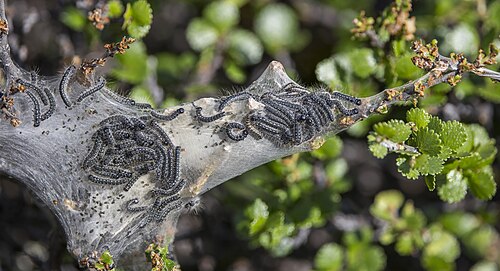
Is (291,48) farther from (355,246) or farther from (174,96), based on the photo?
(355,246)

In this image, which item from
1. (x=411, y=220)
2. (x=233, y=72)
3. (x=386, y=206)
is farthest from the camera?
(x=233, y=72)

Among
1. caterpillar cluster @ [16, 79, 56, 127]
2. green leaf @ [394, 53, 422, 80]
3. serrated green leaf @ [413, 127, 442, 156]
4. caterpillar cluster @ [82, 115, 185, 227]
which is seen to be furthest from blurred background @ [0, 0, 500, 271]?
caterpillar cluster @ [82, 115, 185, 227]

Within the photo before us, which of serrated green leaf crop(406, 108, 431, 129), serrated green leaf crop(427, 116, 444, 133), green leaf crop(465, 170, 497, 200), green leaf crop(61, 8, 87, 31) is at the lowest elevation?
green leaf crop(465, 170, 497, 200)

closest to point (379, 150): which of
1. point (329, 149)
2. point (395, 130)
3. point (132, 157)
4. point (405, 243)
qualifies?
point (395, 130)

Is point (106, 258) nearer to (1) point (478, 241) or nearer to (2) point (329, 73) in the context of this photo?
(2) point (329, 73)

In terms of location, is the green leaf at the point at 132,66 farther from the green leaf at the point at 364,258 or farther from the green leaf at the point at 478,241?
the green leaf at the point at 478,241

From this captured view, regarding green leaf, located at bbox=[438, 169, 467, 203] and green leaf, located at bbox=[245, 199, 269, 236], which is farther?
green leaf, located at bbox=[245, 199, 269, 236]

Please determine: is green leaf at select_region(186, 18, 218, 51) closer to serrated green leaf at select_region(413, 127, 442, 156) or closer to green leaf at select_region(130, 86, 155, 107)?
green leaf at select_region(130, 86, 155, 107)
